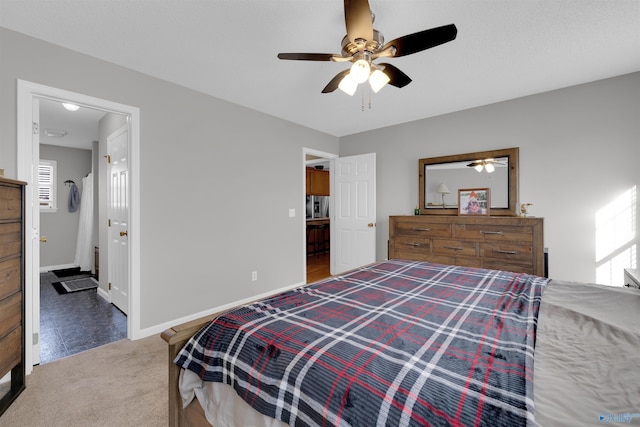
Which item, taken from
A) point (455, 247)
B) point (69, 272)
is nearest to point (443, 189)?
point (455, 247)

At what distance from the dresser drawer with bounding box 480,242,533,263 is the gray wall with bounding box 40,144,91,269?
7167mm

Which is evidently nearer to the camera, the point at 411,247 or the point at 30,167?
the point at 30,167

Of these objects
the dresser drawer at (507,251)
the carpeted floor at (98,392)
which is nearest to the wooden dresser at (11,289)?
the carpeted floor at (98,392)

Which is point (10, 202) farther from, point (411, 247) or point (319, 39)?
point (411, 247)

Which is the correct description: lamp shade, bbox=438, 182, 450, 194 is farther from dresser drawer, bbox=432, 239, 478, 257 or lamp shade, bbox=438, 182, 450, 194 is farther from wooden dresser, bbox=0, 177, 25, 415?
wooden dresser, bbox=0, 177, 25, 415

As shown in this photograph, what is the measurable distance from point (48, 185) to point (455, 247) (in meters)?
7.18

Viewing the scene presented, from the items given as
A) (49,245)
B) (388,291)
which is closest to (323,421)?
(388,291)

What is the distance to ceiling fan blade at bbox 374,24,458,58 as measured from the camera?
148 cm

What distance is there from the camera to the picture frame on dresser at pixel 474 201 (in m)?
3.43

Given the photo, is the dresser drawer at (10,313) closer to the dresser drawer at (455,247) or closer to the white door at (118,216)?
the white door at (118,216)

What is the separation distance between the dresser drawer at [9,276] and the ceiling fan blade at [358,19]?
2.47m

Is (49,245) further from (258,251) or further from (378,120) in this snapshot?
(378,120)

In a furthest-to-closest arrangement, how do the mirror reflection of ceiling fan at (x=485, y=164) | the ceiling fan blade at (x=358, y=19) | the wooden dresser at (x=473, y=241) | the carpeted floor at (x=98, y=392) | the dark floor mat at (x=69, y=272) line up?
the dark floor mat at (x=69, y=272)
the mirror reflection of ceiling fan at (x=485, y=164)
the wooden dresser at (x=473, y=241)
the carpeted floor at (x=98, y=392)
the ceiling fan blade at (x=358, y=19)

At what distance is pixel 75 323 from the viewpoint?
292cm
